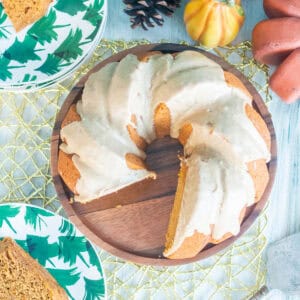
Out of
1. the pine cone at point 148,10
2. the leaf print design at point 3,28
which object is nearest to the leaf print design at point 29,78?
the leaf print design at point 3,28

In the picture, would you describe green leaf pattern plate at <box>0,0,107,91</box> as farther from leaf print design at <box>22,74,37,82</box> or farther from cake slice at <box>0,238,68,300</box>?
cake slice at <box>0,238,68,300</box>

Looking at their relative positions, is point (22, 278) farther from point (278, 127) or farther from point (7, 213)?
point (278, 127)

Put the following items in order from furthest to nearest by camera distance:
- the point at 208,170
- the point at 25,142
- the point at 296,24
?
the point at 25,142 → the point at 296,24 → the point at 208,170

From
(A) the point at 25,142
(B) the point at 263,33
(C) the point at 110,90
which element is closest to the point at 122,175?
(C) the point at 110,90

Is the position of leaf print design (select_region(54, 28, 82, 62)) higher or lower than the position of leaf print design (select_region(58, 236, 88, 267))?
higher

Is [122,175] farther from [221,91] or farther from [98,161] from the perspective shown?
[221,91]

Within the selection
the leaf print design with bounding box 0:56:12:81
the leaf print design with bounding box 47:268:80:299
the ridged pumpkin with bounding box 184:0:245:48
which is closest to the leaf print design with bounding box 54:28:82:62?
the leaf print design with bounding box 0:56:12:81
